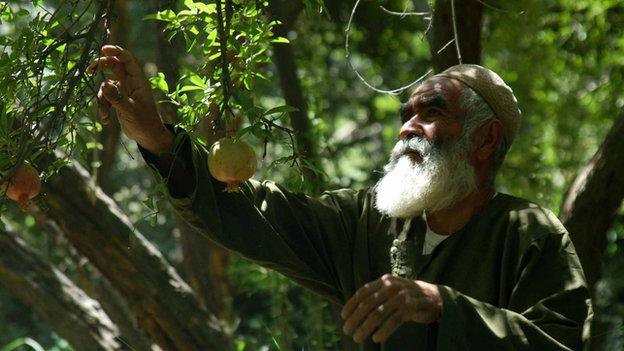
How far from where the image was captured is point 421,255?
3193 millimetres

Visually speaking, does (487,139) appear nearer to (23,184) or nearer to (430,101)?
(430,101)

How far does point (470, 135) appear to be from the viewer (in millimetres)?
3270

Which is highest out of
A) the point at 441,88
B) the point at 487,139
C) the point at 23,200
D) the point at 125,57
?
the point at 125,57

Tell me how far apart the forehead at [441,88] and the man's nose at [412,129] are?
75mm

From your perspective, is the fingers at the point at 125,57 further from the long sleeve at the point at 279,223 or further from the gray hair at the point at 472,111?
the gray hair at the point at 472,111

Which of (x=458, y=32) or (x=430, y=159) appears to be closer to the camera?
(x=430, y=159)

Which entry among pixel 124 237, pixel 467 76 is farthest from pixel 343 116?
pixel 467 76

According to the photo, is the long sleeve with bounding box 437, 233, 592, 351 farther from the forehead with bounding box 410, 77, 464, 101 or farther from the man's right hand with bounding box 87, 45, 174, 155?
the man's right hand with bounding box 87, 45, 174, 155

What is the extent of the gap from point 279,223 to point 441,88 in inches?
24.5

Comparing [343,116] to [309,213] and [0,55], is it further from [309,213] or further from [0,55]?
[0,55]

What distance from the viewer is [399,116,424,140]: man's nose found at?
10.6 feet

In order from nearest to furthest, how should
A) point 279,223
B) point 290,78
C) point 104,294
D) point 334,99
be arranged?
point 279,223 → point 290,78 → point 104,294 → point 334,99

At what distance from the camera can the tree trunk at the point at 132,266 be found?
14.3 ft

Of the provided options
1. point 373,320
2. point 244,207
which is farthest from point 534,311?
point 244,207
